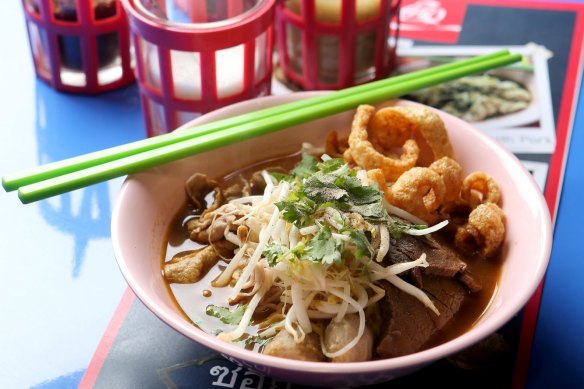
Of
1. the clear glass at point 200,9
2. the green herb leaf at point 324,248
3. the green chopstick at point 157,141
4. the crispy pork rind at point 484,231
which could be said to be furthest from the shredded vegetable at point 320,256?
the clear glass at point 200,9

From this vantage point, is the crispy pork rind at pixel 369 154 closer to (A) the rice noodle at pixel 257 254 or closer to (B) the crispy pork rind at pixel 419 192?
(B) the crispy pork rind at pixel 419 192

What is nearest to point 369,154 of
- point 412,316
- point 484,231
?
point 484,231

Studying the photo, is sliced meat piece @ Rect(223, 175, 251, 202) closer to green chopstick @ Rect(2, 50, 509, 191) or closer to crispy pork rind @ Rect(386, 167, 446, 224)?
green chopstick @ Rect(2, 50, 509, 191)

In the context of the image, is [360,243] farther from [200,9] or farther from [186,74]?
[200,9]

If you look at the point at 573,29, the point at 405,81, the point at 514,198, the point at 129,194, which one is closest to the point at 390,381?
the point at 514,198

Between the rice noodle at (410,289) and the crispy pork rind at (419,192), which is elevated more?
the crispy pork rind at (419,192)

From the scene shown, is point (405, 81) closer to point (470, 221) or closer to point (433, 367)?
point (470, 221)

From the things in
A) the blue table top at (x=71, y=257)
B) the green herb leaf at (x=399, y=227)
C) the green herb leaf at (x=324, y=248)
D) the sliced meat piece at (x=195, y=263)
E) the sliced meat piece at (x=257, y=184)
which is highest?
the green herb leaf at (x=324, y=248)
